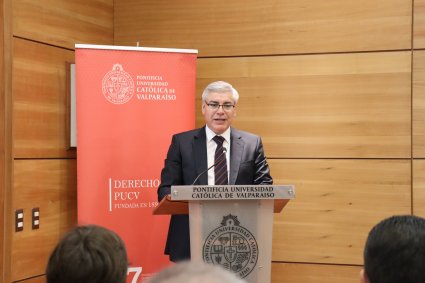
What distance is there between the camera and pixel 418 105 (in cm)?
518

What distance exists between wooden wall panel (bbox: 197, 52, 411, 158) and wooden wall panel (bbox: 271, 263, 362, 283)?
0.86 meters

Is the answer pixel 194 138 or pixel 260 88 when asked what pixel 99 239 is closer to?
pixel 194 138

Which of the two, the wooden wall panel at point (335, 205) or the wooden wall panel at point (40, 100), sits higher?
the wooden wall panel at point (40, 100)

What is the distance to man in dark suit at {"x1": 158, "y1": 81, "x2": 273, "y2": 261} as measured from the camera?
13.9 ft

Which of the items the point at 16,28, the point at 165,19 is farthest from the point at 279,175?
the point at 16,28

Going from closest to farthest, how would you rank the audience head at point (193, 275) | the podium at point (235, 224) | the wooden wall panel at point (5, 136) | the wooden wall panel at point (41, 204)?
the audience head at point (193, 275)
the podium at point (235, 224)
the wooden wall panel at point (5, 136)
the wooden wall panel at point (41, 204)

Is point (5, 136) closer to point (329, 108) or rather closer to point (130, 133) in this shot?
point (130, 133)

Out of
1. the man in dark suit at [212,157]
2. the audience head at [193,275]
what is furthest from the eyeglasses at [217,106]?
the audience head at [193,275]

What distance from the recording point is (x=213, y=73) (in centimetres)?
568

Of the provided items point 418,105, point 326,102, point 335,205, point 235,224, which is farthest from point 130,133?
point 418,105

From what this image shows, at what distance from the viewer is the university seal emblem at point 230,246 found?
3.44m

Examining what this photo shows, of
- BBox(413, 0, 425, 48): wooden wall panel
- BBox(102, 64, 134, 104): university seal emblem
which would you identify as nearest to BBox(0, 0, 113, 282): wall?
BBox(102, 64, 134, 104): university seal emblem

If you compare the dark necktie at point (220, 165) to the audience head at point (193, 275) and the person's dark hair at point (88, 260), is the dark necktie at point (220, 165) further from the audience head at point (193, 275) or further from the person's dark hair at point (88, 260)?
the audience head at point (193, 275)

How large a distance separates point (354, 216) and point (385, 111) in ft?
2.71
